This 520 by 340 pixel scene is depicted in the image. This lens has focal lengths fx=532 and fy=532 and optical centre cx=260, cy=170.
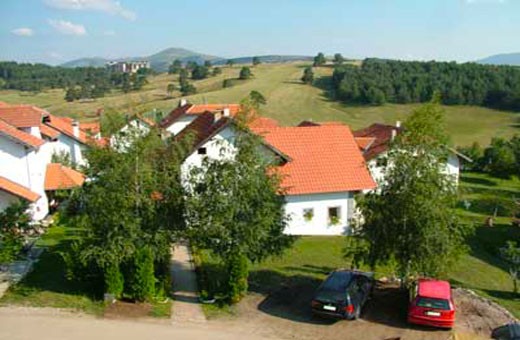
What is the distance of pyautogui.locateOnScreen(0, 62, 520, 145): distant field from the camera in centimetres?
9862

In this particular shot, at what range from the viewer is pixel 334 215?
3250cm

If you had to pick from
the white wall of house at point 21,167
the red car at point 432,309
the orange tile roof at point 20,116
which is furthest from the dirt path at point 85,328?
the orange tile roof at point 20,116

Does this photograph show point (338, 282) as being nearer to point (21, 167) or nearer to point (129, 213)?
point (129, 213)

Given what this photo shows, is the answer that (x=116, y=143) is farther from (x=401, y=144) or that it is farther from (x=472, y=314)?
(x=472, y=314)

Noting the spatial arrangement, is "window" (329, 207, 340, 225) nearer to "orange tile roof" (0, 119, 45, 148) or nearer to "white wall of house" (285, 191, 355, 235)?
"white wall of house" (285, 191, 355, 235)

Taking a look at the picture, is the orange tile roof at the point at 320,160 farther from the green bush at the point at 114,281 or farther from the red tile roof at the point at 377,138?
the green bush at the point at 114,281

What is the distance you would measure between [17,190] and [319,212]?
17132 mm

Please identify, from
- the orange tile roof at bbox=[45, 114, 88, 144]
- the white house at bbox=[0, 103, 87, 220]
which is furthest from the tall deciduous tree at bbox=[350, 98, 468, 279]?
the orange tile roof at bbox=[45, 114, 88, 144]

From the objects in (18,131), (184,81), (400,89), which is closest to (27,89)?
(184,81)

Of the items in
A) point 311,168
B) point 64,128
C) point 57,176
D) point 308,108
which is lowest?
point 57,176

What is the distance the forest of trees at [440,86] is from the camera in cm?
10981

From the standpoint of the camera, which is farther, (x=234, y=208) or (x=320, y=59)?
(x=320, y=59)

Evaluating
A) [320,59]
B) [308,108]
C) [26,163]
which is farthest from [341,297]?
[320,59]

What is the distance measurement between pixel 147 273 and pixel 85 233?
340 cm
